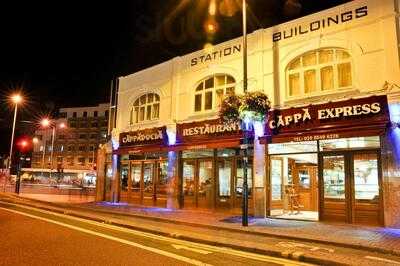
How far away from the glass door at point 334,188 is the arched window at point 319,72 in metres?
2.72

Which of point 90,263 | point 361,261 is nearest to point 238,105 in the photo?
point 361,261

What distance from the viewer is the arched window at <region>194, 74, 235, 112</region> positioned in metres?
19.1

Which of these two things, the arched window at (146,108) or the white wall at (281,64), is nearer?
the white wall at (281,64)

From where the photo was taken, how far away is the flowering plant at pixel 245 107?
14383 millimetres

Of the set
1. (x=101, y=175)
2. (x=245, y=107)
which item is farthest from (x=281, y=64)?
(x=101, y=175)

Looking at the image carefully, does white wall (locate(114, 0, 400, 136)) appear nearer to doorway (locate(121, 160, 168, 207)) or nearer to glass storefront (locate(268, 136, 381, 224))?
glass storefront (locate(268, 136, 381, 224))

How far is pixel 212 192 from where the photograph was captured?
18828 millimetres

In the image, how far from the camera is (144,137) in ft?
72.5

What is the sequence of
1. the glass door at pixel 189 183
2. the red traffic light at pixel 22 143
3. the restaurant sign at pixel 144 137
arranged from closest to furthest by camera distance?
the glass door at pixel 189 183, the restaurant sign at pixel 144 137, the red traffic light at pixel 22 143

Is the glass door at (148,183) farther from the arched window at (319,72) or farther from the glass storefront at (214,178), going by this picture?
the arched window at (319,72)

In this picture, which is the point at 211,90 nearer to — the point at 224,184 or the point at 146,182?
the point at 224,184

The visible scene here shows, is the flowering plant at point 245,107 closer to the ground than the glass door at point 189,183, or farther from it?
farther from it

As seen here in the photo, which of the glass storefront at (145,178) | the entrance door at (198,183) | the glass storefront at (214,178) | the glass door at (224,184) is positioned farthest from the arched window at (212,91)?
the glass storefront at (145,178)

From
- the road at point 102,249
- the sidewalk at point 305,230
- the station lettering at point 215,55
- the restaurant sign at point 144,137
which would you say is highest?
the station lettering at point 215,55
